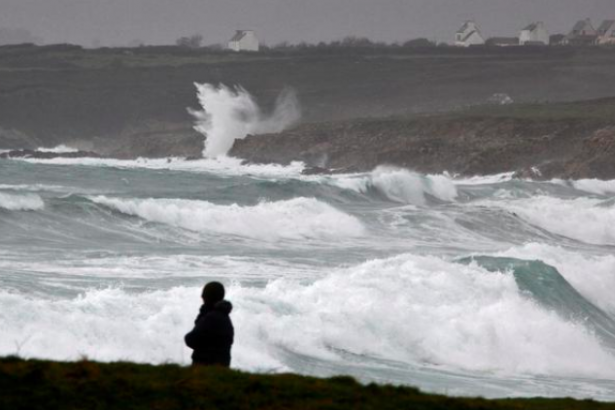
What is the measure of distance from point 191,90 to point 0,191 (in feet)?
268

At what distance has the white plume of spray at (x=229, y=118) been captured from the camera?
8988 cm

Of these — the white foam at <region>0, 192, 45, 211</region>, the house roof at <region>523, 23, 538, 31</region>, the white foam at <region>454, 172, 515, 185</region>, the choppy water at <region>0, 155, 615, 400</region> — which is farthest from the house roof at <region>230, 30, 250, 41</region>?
the white foam at <region>0, 192, 45, 211</region>

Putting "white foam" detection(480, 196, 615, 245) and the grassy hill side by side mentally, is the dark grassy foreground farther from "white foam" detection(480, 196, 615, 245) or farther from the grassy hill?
the grassy hill

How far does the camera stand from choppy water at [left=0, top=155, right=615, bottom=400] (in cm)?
1720

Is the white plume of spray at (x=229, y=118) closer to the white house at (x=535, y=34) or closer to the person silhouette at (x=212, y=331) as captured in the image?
the white house at (x=535, y=34)

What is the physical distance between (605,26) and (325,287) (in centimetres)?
13825

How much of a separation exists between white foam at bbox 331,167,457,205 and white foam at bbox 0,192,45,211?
15.6m

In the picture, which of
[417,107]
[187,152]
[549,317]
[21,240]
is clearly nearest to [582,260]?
[549,317]

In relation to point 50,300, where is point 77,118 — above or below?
above

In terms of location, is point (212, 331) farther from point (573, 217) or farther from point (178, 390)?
point (573, 217)

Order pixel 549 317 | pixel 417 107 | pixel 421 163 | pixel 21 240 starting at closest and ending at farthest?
pixel 549 317, pixel 21 240, pixel 421 163, pixel 417 107

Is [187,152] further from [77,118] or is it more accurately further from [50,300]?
[50,300]

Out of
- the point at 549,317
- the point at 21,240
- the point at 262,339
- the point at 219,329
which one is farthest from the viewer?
the point at 21,240

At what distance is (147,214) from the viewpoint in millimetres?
A: 35344
